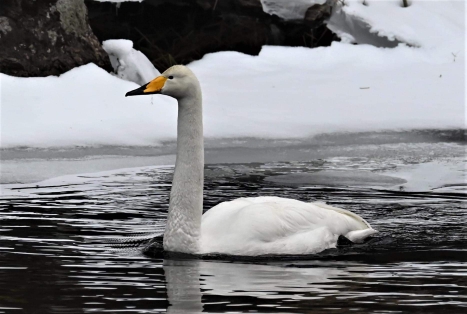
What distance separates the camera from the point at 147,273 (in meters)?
5.50

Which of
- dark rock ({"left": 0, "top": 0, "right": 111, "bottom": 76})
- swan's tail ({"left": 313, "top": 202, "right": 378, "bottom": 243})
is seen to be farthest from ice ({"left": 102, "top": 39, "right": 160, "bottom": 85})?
swan's tail ({"left": 313, "top": 202, "right": 378, "bottom": 243})

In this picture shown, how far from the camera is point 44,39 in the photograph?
1219 cm

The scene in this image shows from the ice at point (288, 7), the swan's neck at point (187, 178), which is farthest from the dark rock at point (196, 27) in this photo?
the swan's neck at point (187, 178)

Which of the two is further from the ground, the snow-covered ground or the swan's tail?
the snow-covered ground

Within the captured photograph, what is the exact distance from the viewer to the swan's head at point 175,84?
20.0 feet

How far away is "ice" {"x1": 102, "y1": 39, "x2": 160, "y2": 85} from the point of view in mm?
12484

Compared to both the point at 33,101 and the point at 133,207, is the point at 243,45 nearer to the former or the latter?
the point at 33,101

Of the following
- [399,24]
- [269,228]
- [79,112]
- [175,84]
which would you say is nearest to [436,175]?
[269,228]

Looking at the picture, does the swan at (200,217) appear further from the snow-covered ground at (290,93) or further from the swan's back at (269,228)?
the snow-covered ground at (290,93)

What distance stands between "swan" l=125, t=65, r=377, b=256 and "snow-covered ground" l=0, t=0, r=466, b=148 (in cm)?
398

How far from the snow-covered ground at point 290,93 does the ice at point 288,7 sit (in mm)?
598

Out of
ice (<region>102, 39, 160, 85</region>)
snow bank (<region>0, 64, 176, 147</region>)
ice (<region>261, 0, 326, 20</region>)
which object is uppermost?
ice (<region>261, 0, 326, 20</region>)

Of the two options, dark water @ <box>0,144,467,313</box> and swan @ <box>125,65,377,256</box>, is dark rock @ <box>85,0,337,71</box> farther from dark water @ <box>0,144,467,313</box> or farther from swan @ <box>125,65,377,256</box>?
swan @ <box>125,65,377,256</box>

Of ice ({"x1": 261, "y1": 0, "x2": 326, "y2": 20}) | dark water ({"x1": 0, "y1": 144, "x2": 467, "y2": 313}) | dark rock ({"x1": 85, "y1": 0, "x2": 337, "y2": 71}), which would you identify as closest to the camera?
dark water ({"x1": 0, "y1": 144, "x2": 467, "y2": 313})
